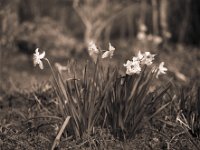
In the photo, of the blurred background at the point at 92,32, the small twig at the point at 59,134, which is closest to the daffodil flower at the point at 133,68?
the small twig at the point at 59,134

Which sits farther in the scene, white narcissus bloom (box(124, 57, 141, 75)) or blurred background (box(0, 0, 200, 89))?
blurred background (box(0, 0, 200, 89))

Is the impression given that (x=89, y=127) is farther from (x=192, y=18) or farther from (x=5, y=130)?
(x=192, y=18)

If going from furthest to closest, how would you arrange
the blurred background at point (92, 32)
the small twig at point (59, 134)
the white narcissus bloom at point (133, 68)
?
the blurred background at point (92, 32)
the white narcissus bloom at point (133, 68)
the small twig at point (59, 134)

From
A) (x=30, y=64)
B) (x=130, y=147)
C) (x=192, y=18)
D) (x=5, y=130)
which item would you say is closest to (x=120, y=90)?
(x=130, y=147)

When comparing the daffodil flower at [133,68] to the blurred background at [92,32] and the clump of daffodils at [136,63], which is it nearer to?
the clump of daffodils at [136,63]

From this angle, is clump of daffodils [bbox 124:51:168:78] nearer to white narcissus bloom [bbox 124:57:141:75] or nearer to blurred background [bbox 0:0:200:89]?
white narcissus bloom [bbox 124:57:141:75]

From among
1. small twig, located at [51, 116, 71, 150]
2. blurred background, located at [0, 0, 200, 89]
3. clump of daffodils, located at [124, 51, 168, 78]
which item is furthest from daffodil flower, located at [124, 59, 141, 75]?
blurred background, located at [0, 0, 200, 89]

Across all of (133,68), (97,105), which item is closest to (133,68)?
(133,68)

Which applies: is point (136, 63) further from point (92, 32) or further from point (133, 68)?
point (92, 32)

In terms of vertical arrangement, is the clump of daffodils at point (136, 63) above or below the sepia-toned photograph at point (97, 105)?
above
